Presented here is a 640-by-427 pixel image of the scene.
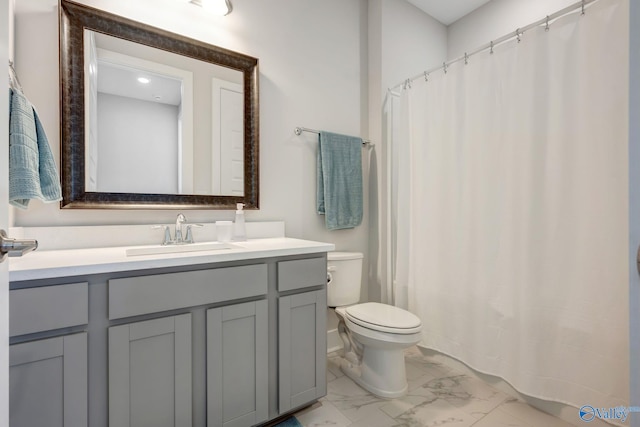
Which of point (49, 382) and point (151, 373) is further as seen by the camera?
point (151, 373)

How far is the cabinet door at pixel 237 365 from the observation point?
3.96 feet

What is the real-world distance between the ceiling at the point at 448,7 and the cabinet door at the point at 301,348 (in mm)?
2472

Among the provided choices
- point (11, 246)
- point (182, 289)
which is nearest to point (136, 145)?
point (182, 289)

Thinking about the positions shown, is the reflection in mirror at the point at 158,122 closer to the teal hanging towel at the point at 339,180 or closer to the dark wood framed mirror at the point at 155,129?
the dark wood framed mirror at the point at 155,129

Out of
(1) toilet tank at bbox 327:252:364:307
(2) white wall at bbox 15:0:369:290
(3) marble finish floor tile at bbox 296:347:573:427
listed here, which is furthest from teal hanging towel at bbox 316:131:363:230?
(3) marble finish floor tile at bbox 296:347:573:427

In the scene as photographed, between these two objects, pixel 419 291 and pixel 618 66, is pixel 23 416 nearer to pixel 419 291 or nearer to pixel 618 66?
pixel 419 291

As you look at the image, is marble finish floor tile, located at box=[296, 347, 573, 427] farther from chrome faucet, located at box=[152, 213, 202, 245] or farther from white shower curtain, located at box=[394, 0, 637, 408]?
chrome faucet, located at box=[152, 213, 202, 245]

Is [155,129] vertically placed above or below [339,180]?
above

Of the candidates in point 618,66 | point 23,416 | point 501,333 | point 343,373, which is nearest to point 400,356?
point 343,373

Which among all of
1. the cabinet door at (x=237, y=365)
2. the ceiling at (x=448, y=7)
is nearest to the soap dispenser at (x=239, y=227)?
the cabinet door at (x=237, y=365)

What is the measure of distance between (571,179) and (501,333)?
881 millimetres

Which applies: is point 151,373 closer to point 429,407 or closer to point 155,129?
point 155,129

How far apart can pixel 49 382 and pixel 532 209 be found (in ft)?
6.80

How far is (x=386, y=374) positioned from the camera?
1.71 meters
